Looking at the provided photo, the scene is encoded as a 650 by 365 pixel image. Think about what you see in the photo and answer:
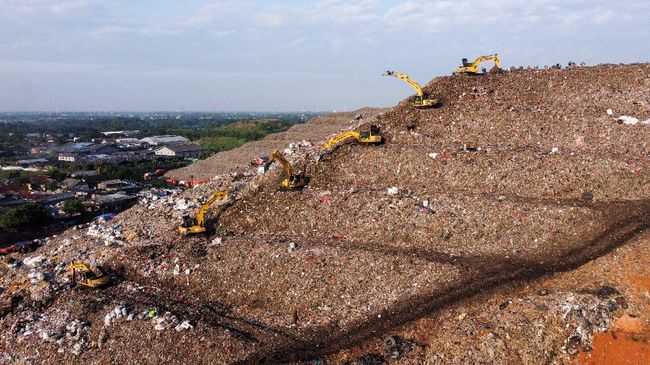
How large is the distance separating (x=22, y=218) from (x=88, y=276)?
16.2 m

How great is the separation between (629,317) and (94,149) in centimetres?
6849

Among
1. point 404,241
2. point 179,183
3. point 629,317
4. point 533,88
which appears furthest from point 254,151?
point 629,317

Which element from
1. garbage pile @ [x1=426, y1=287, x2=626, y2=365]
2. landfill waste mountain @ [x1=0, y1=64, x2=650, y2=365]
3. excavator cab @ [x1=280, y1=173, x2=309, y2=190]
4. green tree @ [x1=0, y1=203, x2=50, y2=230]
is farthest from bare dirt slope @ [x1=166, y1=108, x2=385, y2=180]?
garbage pile @ [x1=426, y1=287, x2=626, y2=365]

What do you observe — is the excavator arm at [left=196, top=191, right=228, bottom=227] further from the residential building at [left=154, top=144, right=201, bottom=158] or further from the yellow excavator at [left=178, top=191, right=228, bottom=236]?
the residential building at [left=154, top=144, right=201, bottom=158]

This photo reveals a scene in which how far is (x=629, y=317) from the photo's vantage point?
9539 mm

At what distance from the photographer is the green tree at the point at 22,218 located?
2684 centimetres

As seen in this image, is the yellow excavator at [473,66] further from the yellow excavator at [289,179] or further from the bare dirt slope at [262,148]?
the bare dirt slope at [262,148]

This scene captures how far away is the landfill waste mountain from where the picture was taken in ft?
33.6

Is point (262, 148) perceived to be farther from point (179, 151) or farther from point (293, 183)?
point (179, 151)

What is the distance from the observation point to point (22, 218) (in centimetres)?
2698

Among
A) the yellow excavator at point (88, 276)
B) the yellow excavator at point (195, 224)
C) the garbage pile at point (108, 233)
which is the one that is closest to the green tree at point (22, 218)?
the garbage pile at point (108, 233)

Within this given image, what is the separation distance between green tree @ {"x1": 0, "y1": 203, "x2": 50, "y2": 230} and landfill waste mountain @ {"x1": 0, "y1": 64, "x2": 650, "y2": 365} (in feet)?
29.7

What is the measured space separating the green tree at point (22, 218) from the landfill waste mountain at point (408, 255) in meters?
9.06

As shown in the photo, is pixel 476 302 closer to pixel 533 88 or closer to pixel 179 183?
pixel 533 88
